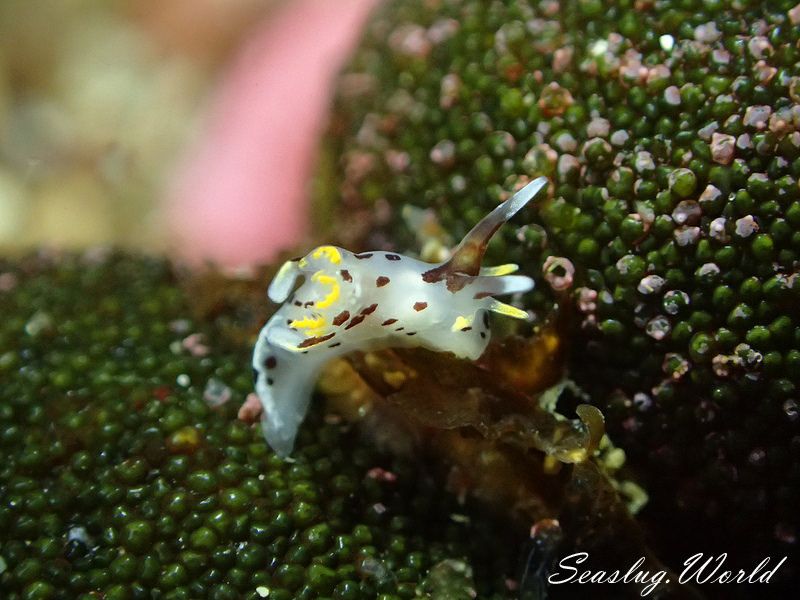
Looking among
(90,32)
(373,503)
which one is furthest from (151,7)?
(373,503)

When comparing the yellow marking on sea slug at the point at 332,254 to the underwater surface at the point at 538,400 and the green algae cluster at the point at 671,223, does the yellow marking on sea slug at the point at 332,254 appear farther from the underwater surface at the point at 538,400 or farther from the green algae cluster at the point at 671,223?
the green algae cluster at the point at 671,223

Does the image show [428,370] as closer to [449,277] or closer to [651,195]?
[449,277]

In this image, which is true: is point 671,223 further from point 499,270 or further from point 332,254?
point 332,254

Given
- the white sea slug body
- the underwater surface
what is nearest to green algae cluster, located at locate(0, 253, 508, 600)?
the underwater surface

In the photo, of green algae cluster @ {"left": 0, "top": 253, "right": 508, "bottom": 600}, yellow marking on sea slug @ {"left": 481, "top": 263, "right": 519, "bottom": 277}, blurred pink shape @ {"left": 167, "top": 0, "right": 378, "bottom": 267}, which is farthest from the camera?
blurred pink shape @ {"left": 167, "top": 0, "right": 378, "bottom": 267}

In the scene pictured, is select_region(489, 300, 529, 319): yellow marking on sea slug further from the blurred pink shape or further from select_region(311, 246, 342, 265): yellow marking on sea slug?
the blurred pink shape

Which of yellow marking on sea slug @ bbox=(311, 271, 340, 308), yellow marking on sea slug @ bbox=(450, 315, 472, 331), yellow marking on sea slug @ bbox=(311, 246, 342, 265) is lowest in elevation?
yellow marking on sea slug @ bbox=(450, 315, 472, 331)

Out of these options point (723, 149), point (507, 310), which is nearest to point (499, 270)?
point (507, 310)
